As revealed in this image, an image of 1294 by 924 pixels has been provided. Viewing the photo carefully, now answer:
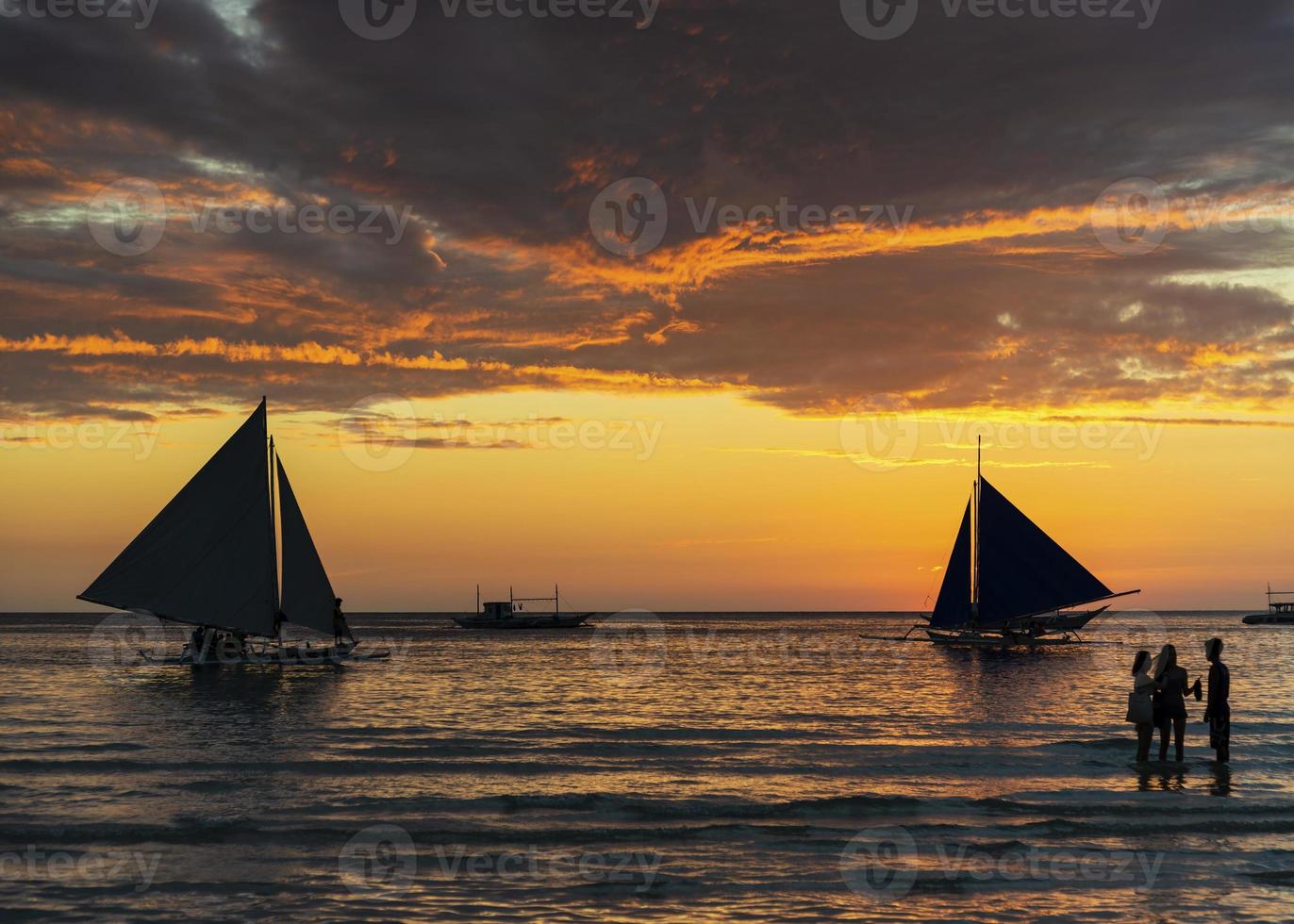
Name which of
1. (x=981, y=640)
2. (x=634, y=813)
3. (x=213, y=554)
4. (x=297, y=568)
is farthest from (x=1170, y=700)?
(x=981, y=640)

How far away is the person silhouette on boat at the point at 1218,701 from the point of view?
73.4 feet

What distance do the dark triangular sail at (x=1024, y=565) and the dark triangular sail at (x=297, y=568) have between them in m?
45.5

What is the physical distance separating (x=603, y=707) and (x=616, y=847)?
25.0 m

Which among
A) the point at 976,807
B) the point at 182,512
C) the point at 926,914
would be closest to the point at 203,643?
the point at 182,512

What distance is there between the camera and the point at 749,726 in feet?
116

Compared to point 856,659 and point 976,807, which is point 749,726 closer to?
point 976,807

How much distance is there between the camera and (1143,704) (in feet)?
77.3

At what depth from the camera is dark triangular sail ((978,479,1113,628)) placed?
7656cm

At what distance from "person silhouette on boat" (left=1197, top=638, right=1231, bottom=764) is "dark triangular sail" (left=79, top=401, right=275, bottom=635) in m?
42.7
